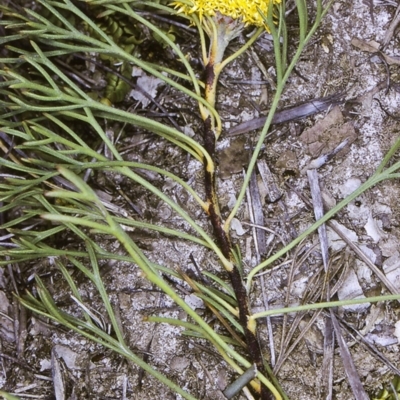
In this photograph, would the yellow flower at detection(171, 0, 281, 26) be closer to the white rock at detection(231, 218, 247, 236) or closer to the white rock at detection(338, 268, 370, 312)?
the white rock at detection(231, 218, 247, 236)

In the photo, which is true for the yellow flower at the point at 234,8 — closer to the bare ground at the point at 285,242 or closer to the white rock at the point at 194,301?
the bare ground at the point at 285,242

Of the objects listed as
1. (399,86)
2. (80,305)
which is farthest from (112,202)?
(399,86)

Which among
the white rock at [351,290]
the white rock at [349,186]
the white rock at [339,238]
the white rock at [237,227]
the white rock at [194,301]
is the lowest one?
the white rock at [194,301]

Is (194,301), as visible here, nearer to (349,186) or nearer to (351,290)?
(351,290)

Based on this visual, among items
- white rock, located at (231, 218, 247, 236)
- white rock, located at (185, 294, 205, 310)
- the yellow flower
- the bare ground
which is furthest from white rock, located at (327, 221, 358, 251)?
the yellow flower

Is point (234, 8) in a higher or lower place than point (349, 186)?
higher

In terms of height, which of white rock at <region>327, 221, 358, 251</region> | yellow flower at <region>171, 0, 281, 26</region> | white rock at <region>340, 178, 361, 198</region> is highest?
yellow flower at <region>171, 0, 281, 26</region>

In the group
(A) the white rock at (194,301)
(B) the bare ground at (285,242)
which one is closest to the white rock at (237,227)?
(B) the bare ground at (285,242)

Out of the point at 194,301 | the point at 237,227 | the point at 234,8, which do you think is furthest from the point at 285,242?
the point at 234,8
